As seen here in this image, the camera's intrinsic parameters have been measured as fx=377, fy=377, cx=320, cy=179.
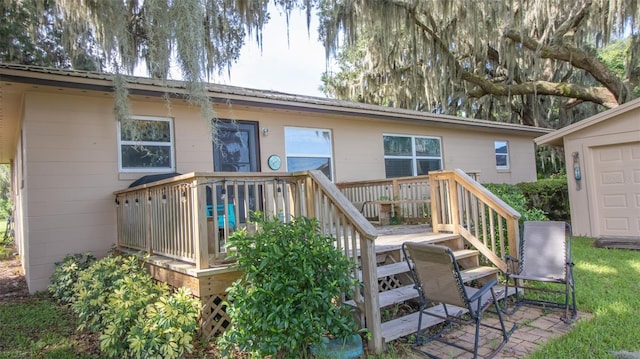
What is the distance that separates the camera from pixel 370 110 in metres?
8.24

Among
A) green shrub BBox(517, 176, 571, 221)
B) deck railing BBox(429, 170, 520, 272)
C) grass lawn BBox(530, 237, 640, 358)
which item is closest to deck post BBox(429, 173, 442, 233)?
deck railing BBox(429, 170, 520, 272)

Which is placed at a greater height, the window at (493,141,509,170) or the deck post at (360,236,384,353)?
the window at (493,141,509,170)

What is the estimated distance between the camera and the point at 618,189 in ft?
24.5

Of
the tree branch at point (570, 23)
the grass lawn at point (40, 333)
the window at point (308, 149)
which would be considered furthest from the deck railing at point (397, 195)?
the tree branch at point (570, 23)

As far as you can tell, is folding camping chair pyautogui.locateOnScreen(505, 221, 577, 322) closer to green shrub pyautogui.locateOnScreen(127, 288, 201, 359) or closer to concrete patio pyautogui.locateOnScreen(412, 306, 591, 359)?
concrete patio pyautogui.locateOnScreen(412, 306, 591, 359)

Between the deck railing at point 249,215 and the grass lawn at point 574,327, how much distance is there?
69cm

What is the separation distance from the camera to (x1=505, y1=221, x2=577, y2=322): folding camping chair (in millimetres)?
3908

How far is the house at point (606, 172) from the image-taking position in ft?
23.8

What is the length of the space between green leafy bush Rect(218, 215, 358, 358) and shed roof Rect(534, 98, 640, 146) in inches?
286

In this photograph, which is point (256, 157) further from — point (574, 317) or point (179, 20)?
point (574, 317)

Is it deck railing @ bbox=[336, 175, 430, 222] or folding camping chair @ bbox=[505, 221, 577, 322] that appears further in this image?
deck railing @ bbox=[336, 175, 430, 222]

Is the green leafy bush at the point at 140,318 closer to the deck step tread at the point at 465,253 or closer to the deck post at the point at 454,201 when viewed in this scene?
the deck step tread at the point at 465,253

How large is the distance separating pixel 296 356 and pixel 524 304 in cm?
285

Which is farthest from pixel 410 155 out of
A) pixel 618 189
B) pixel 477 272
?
pixel 477 272
